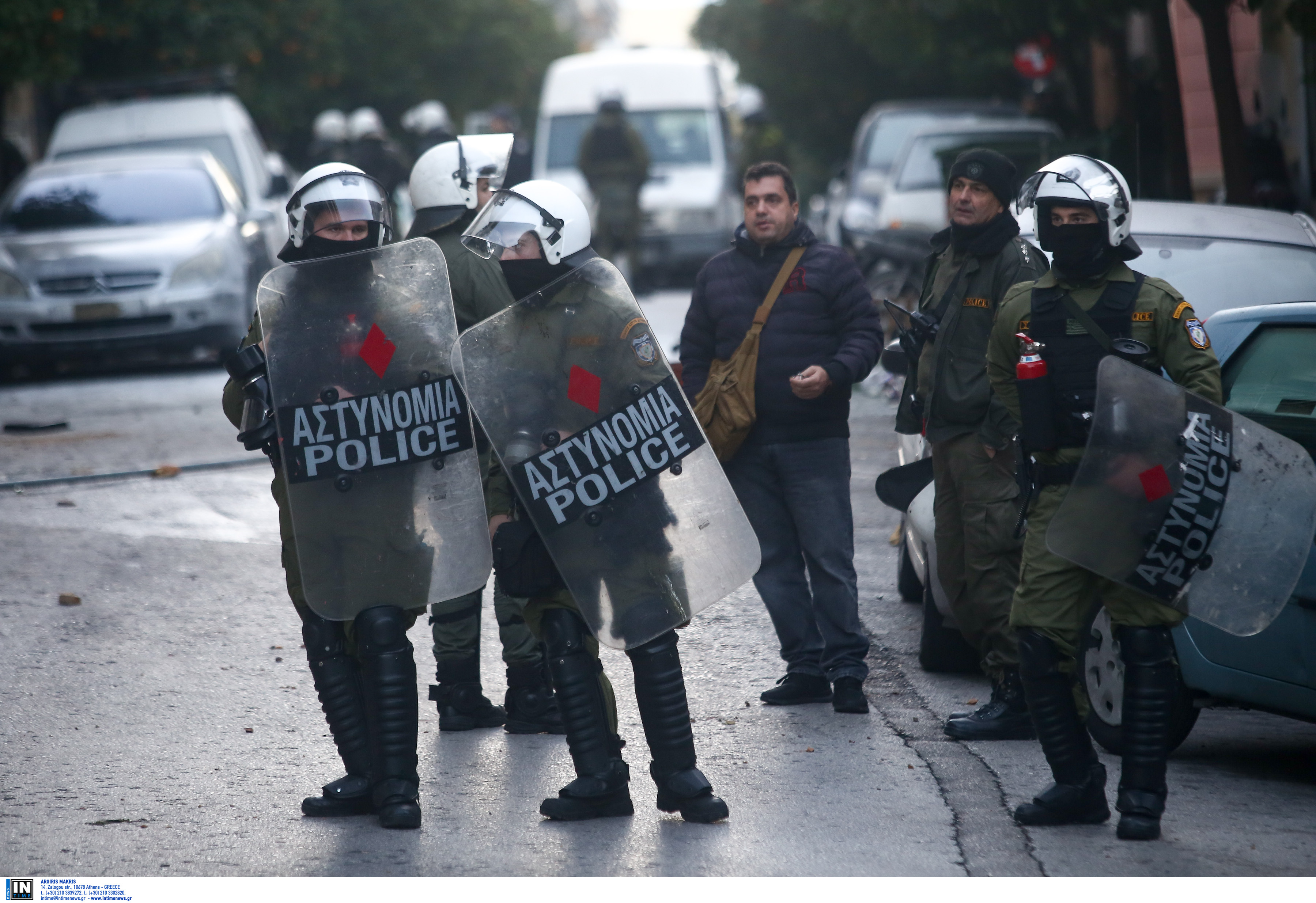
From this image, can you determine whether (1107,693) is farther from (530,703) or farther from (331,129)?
(331,129)

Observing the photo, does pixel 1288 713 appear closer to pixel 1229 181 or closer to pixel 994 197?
pixel 994 197

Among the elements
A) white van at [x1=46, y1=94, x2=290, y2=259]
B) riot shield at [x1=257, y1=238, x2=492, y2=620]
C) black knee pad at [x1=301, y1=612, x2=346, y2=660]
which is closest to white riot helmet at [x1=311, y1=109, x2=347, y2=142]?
white van at [x1=46, y1=94, x2=290, y2=259]

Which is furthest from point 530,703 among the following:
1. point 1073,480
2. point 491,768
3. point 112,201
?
point 112,201

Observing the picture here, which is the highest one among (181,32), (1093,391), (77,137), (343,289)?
(181,32)

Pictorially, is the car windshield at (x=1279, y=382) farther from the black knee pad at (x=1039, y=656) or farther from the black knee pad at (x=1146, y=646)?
the black knee pad at (x=1039, y=656)

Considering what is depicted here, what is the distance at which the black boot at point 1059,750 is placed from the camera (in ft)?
14.9

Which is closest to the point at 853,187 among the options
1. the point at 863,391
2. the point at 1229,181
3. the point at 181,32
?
the point at 863,391

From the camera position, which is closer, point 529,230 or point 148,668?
point 529,230

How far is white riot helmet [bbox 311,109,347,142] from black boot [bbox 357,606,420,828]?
657 inches

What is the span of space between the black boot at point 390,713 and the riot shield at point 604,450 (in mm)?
493

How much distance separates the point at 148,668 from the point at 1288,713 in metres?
3.91

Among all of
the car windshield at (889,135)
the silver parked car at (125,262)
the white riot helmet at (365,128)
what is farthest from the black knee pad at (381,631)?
the car windshield at (889,135)

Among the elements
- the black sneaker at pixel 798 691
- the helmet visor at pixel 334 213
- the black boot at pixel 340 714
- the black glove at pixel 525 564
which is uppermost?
the helmet visor at pixel 334 213

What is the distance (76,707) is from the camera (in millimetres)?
5852
